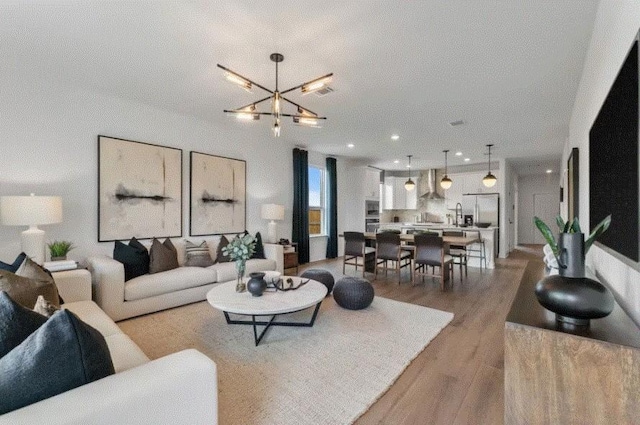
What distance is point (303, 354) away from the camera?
2.42 metres

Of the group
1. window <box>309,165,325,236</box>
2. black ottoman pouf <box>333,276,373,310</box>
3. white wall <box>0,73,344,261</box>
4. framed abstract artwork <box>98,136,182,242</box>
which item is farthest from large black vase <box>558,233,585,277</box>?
window <box>309,165,325,236</box>

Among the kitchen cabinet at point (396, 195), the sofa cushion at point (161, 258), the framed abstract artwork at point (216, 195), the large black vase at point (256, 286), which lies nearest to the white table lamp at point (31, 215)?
the sofa cushion at point (161, 258)

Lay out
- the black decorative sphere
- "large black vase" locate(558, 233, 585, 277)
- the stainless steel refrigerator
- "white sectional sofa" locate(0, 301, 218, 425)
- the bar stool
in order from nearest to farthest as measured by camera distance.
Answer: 1. "white sectional sofa" locate(0, 301, 218, 425)
2. the black decorative sphere
3. "large black vase" locate(558, 233, 585, 277)
4. the bar stool
5. the stainless steel refrigerator

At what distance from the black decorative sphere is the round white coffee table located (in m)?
1.75

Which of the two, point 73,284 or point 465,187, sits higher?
point 465,187

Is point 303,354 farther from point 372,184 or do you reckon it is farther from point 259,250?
point 372,184

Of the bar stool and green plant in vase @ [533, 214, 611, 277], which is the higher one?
green plant in vase @ [533, 214, 611, 277]

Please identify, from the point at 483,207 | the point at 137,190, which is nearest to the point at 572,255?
the point at 137,190

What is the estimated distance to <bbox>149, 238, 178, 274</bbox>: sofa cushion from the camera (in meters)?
3.65

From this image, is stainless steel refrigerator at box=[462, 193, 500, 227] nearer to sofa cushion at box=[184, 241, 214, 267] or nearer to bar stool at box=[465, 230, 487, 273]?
bar stool at box=[465, 230, 487, 273]

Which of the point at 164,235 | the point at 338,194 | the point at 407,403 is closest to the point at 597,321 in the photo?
the point at 407,403

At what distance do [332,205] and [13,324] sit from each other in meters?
6.41

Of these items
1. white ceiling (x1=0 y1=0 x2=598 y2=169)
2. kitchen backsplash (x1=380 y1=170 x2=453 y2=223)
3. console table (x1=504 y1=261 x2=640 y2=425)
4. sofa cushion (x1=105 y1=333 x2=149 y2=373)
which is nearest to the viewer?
console table (x1=504 y1=261 x2=640 y2=425)

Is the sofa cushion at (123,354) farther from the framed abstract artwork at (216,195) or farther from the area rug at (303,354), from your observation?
the framed abstract artwork at (216,195)
